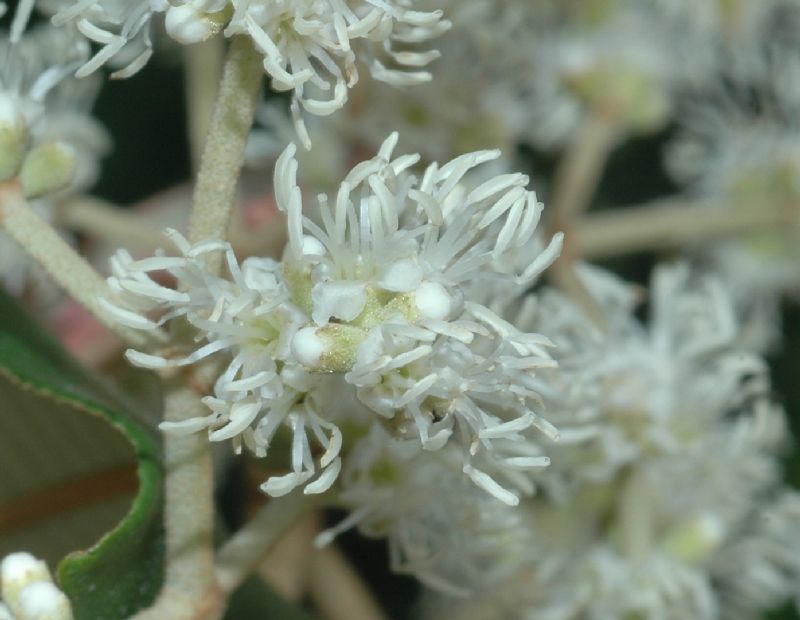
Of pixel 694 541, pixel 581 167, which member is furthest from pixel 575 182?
pixel 694 541

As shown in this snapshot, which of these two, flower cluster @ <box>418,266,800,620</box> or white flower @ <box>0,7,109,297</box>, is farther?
flower cluster @ <box>418,266,800,620</box>

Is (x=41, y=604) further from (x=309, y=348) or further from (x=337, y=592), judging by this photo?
(x=337, y=592)

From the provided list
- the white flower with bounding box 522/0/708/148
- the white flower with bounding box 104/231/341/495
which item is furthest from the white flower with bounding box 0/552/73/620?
the white flower with bounding box 522/0/708/148

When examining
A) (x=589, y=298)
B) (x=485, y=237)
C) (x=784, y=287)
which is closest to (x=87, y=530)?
(x=485, y=237)

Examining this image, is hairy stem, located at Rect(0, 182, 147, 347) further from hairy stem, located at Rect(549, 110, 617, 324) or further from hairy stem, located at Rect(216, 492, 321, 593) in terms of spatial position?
hairy stem, located at Rect(549, 110, 617, 324)

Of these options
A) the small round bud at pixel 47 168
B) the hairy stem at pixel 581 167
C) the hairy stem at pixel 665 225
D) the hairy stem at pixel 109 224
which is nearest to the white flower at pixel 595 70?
the hairy stem at pixel 581 167

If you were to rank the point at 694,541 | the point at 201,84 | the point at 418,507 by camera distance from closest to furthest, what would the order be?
the point at 418,507
the point at 694,541
the point at 201,84
